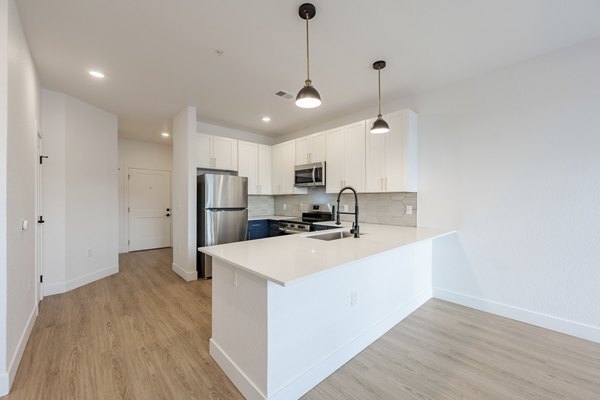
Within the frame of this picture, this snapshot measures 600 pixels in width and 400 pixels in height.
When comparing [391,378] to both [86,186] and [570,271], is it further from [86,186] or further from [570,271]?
[86,186]

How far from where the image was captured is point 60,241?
11.2ft

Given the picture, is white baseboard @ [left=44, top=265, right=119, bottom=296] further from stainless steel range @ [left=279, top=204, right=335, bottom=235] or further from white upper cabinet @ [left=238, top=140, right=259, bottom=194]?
stainless steel range @ [left=279, top=204, right=335, bottom=235]

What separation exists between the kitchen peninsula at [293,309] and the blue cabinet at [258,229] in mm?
2335

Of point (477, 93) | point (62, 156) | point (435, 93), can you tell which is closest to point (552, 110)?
point (477, 93)

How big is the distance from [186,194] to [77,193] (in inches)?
58.6

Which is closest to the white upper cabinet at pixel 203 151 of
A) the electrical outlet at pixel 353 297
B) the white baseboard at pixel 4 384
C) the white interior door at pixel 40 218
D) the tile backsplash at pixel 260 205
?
the tile backsplash at pixel 260 205

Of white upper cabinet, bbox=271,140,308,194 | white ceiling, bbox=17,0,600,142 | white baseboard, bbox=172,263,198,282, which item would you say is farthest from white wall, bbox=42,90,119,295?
white upper cabinet, bbox=271,140,308,194

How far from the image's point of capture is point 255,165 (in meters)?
4.96

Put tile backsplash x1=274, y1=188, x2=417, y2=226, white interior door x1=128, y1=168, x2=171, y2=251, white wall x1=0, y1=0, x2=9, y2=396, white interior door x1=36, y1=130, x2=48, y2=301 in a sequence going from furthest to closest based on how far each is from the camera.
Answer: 1. white interior door x1=128, y1=168, x2=171, y2=251
2. tile backsplash x1=274, y1=188, x2=417, y2=226
3. white interior door x1=36, y1=130, x2=48, y2=301
4. white wall x1=0, y1=0, x2=9, y2=396

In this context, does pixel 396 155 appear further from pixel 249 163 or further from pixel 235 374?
pixel 235 374

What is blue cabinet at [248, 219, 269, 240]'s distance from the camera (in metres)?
4.57

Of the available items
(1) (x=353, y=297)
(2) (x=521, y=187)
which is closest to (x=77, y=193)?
(1) (x=353, y=297)

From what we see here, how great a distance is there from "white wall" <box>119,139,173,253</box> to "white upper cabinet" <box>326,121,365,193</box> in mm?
4652

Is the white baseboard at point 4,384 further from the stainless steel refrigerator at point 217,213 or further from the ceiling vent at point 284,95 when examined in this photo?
the ceiling vent at point 284,95
